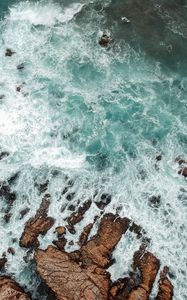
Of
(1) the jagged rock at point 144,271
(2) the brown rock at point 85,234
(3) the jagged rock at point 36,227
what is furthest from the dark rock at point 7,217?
(1) the jagged rock at point 144,271

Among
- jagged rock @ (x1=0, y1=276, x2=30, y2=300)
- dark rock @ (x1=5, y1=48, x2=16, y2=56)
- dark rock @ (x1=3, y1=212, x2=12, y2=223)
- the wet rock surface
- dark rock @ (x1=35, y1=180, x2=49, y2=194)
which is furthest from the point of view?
dark rock @ (x1=5, y1=48, x2=16, y2=56)

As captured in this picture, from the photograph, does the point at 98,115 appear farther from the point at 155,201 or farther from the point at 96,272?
the point at 96,272

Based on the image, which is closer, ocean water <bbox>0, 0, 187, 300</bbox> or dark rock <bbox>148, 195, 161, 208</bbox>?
ocean water <bbox>0, 0, 187, 300</bbox>

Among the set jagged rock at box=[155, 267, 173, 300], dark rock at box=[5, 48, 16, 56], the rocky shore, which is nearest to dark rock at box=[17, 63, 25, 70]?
dark rock at box=[5, 48, 16, 56]

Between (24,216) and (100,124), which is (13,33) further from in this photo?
(24,216)

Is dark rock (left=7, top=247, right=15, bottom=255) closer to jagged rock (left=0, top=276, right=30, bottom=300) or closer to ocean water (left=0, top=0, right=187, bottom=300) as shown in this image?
ocean water (left=0, top=0, right=187, bottom=300)

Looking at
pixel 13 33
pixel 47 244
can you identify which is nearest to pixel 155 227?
pixel 47 244
